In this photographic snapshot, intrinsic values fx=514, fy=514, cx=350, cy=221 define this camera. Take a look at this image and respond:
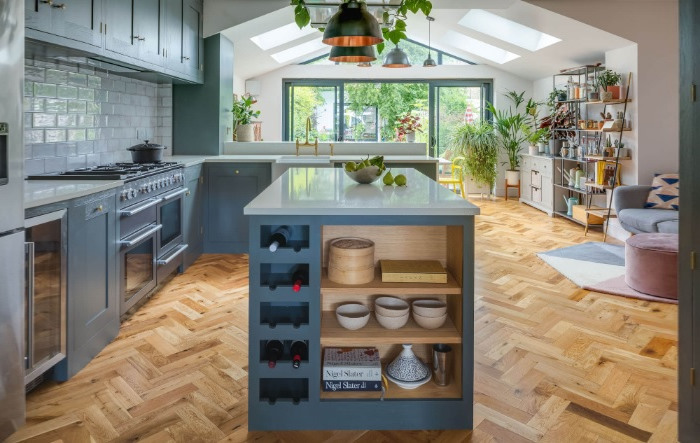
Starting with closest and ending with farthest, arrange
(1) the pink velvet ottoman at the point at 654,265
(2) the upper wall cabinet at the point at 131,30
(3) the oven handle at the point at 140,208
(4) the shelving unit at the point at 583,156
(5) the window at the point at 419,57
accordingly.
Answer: (2) the upper wall cabinet at the point at 131,30, (3) the oven handle at the point at 140,208, (1) the pink velvet ottoman at the point at 654,265, (4) the shelving unit at the point at 583,156, (5) the window at the point at 419,57

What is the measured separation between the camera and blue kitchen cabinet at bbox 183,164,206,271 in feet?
14.7

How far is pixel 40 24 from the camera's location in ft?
8.05

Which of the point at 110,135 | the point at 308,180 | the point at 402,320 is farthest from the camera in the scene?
the point at 110,135

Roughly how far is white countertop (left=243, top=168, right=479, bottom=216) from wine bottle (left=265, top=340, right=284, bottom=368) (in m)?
0.55

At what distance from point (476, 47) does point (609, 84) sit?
11.5 ft

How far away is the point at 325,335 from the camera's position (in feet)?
6.68

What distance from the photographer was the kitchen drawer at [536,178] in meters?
8.13

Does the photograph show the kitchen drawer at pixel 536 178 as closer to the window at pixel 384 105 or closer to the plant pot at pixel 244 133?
the window at pixel 384 105

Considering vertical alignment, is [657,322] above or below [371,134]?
below

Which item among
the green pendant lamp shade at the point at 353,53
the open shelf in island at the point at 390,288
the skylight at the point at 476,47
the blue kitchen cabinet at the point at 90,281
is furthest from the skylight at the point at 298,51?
the open shelf in island at the point at 390,288

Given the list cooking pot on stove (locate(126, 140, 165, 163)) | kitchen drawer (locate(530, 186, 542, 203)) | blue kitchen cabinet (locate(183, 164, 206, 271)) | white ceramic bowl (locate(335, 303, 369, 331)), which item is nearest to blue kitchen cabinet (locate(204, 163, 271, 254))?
blue kitchen cabinet (locate(183, 164, 206, 271))

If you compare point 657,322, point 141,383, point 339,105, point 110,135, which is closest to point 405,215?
point 141,383

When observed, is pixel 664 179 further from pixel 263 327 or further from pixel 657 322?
pixel 263 327

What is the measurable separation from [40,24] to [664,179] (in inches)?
214
